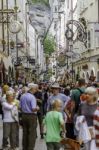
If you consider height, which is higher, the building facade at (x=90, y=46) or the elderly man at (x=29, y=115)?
the building facade at (x=90, y=46)

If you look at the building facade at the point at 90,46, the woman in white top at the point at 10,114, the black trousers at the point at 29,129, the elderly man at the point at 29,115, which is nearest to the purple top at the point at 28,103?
the elderly man at the point at 29,115

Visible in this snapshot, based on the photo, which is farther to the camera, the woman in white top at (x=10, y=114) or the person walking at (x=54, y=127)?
the woman in white top at (x=10, y=114)

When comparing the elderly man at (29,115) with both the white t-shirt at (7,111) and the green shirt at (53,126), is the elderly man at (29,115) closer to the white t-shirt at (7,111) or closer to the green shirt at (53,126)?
the white t-shirt at (7,111)

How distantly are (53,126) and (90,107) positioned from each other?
971 mm

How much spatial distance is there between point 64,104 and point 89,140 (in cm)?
483

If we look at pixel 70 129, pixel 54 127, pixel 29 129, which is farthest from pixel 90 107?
pixel 29 129

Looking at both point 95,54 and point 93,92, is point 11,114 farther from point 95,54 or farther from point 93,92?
point 95,54

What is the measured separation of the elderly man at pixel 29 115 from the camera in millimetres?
16641

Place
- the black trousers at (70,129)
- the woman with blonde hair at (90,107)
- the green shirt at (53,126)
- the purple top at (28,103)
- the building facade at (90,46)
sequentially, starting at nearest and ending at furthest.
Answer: the woman with blonde hair at (90,107)
the green shirt at (53,126)
the purple top at (28,103)
the black trousers at (70,129)
the building facade at (90,46)

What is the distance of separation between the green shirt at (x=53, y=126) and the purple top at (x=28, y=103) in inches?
128

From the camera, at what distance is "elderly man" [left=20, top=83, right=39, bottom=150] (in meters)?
16.6

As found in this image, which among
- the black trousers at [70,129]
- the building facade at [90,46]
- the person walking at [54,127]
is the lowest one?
the black trousers at [70,129]

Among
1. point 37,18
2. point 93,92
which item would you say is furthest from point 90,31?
point 37,18

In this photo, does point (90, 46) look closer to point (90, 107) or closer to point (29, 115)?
point (29, 115)
